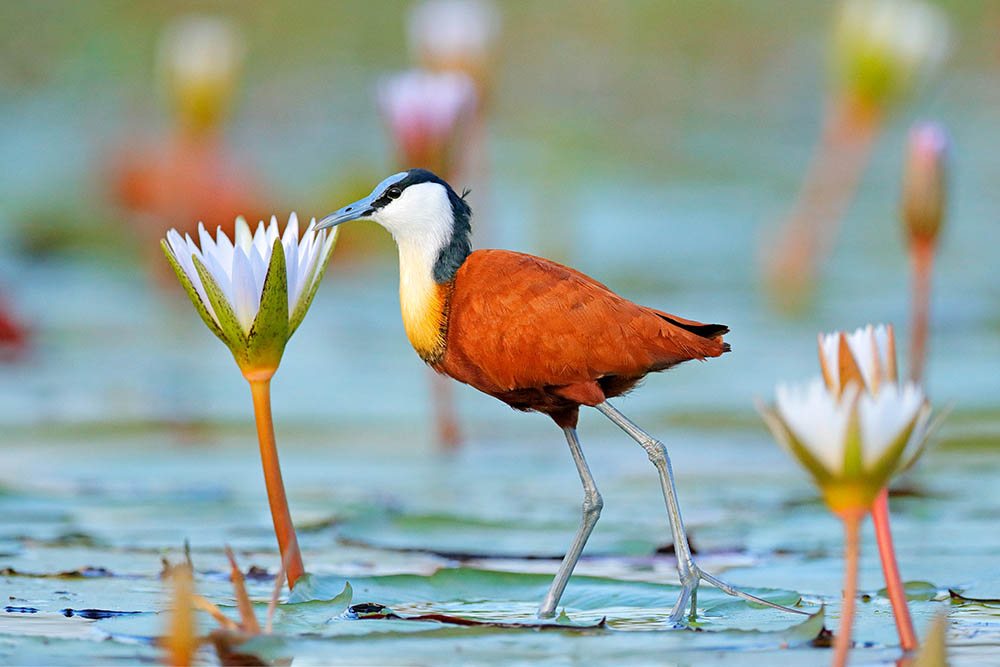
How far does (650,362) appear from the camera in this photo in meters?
2.35

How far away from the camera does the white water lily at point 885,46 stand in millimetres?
5156

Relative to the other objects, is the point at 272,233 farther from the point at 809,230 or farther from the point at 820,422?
the point at 809,230

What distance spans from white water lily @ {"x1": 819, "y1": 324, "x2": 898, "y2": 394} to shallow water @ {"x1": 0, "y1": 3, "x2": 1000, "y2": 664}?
0.44 m

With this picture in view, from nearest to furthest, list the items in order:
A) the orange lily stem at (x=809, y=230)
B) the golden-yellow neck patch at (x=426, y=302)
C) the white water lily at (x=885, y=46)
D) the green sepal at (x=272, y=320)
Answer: the green sepal at (x=272, y=320) < the golden-yellow neck patch at (x=426, y=302) < the white water lily at (x=885, y=46) < the orange lily stem at (x=809, y=230)

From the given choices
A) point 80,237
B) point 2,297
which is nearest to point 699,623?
point 2,297

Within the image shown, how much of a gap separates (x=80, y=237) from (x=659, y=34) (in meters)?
6.36

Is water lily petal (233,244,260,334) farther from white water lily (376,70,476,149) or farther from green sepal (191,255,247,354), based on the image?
white water lily (376,70,476,149)

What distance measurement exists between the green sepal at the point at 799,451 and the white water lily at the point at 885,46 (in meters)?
3.66

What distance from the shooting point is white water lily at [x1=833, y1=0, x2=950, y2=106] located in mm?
5156

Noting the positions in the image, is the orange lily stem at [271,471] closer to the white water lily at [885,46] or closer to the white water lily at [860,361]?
the white water lily at [860,361]

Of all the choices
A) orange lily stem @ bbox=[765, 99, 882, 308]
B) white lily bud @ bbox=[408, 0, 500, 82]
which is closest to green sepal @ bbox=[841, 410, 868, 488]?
white lily bud @ bbox=[408, 0, 500, 82]

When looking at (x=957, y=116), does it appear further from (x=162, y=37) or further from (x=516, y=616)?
(x=516, y=616)

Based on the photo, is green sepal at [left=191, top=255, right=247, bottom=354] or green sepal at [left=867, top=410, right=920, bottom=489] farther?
green sepal at [left=191, top=255, right=247, bottom=354]

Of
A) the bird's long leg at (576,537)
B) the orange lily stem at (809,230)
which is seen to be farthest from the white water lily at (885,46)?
the bird's long leg at (576,537)
